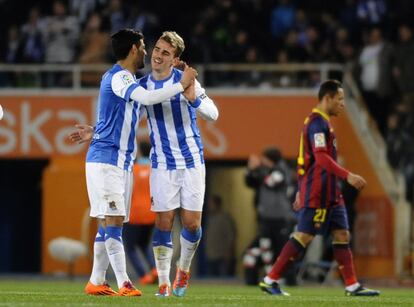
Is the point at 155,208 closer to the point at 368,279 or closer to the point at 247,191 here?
the point at 368,279

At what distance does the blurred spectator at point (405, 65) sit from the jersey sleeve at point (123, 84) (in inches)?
482

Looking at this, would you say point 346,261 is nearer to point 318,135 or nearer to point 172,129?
point 318,135

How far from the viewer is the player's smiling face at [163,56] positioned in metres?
13.1

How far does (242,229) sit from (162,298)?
1561cm

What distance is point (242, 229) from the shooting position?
28.3m

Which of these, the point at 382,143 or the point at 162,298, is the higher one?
the point at 382,143

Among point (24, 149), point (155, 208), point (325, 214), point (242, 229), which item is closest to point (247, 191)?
point (242, 229)

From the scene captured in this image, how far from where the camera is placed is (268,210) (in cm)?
1998

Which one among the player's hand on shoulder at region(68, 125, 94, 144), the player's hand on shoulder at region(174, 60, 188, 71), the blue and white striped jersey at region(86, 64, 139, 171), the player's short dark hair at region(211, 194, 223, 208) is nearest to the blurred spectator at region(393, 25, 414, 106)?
A: the player's short dark hair at region(211, 194, 223, 208)

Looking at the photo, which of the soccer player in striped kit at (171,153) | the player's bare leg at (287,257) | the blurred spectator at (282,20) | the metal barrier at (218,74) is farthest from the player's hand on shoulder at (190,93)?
the blurred spectator at (282,20)

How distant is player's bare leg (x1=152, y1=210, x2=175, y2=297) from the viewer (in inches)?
518

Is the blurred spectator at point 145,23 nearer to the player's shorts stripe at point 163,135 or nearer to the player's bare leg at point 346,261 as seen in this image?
the player's bare leg at point 346,261

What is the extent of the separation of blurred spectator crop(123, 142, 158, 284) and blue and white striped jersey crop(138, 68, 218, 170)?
6.82 meters

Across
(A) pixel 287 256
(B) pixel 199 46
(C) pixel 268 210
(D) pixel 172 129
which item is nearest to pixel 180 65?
(D) pixel 172 129
